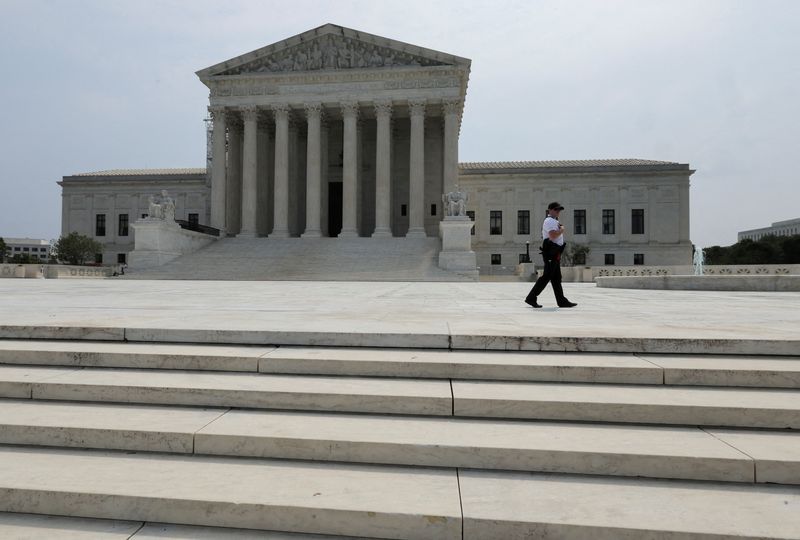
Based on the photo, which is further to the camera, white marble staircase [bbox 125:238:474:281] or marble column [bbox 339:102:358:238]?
marble column [bbox 339:102:358:238]

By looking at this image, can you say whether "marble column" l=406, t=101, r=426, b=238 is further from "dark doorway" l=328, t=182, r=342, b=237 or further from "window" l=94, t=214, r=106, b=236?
"window" l=94, t=214, r=106, b=236

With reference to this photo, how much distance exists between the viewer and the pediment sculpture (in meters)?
43.8

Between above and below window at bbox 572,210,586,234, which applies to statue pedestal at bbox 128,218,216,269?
below

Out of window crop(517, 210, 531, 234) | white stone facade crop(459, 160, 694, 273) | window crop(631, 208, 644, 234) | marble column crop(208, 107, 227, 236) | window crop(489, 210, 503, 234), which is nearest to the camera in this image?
marble column crop(208, 107, 227, 236)

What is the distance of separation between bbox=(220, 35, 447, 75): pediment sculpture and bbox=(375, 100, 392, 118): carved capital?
3.49m

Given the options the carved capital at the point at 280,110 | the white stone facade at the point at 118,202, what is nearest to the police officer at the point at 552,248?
the carved capital at the point at 280,110

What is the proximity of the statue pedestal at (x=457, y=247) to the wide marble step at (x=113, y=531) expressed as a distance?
30.8 metres

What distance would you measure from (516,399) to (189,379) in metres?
2.83

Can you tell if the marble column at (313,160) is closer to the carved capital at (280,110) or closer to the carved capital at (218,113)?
the carved capital at (280,110)

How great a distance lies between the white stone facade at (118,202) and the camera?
59.0 meters

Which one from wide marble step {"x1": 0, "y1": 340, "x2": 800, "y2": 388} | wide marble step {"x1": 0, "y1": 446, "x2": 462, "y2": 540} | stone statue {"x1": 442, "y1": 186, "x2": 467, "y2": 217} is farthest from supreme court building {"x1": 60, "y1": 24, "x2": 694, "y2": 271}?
wide marble step {"x1": 0, "y1": 446, "x2": 462, "y2": 540}

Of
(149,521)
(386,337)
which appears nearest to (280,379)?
(386,337)

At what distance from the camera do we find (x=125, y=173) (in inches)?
2485

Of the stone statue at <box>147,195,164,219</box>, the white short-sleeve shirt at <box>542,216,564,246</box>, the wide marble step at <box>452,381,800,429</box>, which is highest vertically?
the stone statue at <box>147,195,164,219</box>
